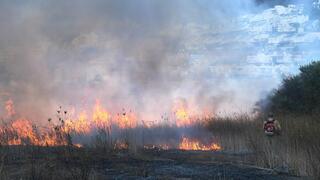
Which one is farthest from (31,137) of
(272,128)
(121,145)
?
(272,128)

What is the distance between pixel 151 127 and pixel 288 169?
18835mm

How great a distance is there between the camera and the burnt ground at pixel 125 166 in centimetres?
1446

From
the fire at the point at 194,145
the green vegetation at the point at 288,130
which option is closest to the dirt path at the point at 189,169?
the green vegetation at the point at 288,130

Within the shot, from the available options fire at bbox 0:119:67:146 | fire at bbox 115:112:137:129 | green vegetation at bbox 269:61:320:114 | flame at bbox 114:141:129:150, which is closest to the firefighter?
flame at bbox 114:141:129:150

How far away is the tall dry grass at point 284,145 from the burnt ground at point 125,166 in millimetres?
552

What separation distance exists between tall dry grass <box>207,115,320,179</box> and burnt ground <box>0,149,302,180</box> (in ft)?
1.81

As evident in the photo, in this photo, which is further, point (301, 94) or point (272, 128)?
point (301, 94)

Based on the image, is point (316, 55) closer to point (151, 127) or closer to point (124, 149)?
point (151, 127)

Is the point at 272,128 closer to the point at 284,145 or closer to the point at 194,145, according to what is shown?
the point at 284,145

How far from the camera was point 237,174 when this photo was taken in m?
16.0

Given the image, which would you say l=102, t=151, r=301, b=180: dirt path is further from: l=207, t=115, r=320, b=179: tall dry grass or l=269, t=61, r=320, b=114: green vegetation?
l=269, t=61, r=320, b=114: green vegetation

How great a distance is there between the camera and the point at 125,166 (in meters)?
17.8

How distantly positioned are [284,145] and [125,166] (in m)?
6.53

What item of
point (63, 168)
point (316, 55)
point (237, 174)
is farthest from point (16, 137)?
point (316, 55)
